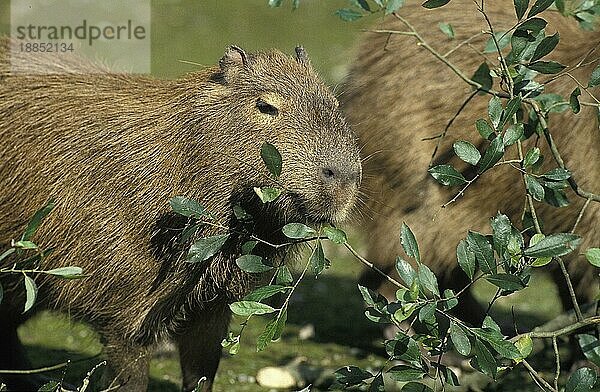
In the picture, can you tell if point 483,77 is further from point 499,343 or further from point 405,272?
point 499,343

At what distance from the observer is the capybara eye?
2.81 meters

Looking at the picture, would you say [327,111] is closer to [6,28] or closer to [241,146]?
[241,146]

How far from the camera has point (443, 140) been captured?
3895mm

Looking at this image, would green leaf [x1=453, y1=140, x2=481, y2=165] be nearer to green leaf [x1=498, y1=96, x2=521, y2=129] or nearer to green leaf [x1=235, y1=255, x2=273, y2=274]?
green leaf [x1=498, y1=96, x2=521, y2=129]

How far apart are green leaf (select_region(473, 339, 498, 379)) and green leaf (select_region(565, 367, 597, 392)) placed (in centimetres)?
23

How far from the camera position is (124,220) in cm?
291

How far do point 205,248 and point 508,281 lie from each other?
2.49 feet

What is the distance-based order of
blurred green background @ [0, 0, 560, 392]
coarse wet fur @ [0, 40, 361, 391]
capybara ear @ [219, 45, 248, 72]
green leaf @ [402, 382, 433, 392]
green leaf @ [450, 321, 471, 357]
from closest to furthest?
green leaf @ [450, 321, 471, 357], green leaf @ [402, 382, 433, 392], coarse wet fur @ [0, 40, 361, 391], capybara ear @ [219, 45, 248, 72], blurred green background @ [0, 0, 560, 392]

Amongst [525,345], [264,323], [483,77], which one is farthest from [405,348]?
[264,323]

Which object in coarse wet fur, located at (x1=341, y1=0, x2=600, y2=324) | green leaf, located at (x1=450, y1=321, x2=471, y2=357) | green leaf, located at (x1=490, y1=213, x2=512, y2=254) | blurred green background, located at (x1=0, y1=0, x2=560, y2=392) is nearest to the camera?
green leaf, located at (x1=450, y1=321, x2=471, y2=357)

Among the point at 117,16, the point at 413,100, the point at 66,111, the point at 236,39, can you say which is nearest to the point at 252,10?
the point at 236,39

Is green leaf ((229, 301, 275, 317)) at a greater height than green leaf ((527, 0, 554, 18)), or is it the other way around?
green leaf ((527, 0, 554, 18))

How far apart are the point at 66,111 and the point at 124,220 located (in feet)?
1.39

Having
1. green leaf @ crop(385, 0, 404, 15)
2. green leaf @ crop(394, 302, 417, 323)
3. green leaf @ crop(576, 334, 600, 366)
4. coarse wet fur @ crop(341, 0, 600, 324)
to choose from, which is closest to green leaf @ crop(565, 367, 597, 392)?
green leaf @ crop(576, 334, 600, 366)
